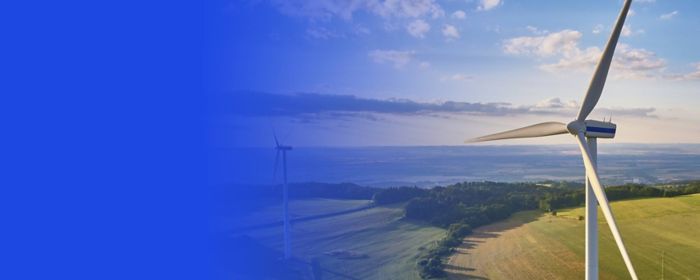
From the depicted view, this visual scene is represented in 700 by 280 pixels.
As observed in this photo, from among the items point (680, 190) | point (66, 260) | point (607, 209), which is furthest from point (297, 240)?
point (680, 190)

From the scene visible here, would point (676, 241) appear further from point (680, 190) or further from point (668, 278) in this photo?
point (680, 190)

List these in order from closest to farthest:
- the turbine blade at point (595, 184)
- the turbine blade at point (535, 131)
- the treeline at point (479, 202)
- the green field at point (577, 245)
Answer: the turbine blade at point (595, 184) → the turbine blade at point (535, 131) → the green field at point (577, 245) → the treeline at point (479, 202)

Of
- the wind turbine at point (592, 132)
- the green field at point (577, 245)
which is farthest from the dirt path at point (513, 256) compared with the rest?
the wind turbine at point (592, 132)

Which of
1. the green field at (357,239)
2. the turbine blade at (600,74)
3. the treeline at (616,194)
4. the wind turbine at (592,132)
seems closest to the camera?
the wind turbine at (592,132)

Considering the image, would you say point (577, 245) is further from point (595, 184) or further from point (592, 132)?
point (595, 184)

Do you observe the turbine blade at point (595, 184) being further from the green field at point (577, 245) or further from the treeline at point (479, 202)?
the treeline at point (479, 202)

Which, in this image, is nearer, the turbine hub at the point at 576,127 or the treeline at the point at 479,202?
the turbine hub at the point at 576,127
